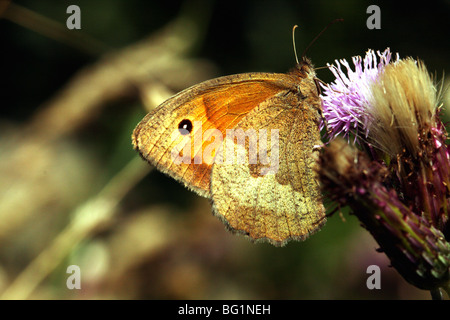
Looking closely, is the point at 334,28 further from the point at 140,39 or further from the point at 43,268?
the point at 43,268

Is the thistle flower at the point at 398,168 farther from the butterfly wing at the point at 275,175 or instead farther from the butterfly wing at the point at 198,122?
the butterfly wing at the point at 198,122

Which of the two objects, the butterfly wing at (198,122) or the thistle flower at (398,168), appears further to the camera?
the butterfly wing at (198,122)

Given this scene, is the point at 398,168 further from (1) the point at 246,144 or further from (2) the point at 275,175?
(1) the point at 246,144

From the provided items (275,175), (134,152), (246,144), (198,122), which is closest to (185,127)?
(198,122)

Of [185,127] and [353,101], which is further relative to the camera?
[185,127]

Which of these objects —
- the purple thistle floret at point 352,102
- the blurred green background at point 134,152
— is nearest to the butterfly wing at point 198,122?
the purple thistle floret at point 352,102

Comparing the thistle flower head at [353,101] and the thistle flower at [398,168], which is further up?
the thistle flower head at [353,101]

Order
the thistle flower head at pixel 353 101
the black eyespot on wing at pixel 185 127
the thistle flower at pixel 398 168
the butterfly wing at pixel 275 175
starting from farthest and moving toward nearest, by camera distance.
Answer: the black eyespot on wing at pixel 185 127
the butterfly wing at pixel 275 175
the thistle flower head at pixel 353 101
the thistle flower at pixel 398 168

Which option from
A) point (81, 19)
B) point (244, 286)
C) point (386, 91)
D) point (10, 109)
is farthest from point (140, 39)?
point (386, 91)
